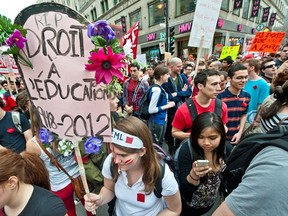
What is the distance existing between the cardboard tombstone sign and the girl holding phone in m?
0.88

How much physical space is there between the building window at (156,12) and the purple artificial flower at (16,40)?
2057 cm

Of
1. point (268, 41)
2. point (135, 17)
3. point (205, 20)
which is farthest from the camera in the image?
point (135, 17)

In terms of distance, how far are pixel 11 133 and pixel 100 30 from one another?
7.21ft

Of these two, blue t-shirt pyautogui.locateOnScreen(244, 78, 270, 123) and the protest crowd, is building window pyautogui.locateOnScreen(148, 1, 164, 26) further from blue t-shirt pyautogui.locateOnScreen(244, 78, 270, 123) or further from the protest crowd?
Answer: the protest crowd

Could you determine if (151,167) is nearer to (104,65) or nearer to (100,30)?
(104,65)

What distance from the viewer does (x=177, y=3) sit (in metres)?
17.7

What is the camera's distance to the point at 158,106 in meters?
3.38

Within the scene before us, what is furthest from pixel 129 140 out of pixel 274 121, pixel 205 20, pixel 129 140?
pixel 205 20

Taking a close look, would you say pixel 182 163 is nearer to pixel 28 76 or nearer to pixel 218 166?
pixel 218 166

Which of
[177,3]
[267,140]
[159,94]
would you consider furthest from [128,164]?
[177,3]

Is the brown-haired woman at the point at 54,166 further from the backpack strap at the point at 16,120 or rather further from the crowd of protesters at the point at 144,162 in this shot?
the backpack strap at the point at 16,120

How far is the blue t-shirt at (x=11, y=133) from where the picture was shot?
238cm

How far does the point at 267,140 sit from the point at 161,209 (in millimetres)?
983

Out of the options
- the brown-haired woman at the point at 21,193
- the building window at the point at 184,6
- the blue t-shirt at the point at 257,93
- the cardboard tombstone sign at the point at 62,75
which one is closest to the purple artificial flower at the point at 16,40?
the cardboard tombstone sign at the point at 62,75
